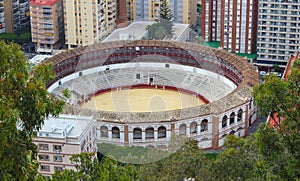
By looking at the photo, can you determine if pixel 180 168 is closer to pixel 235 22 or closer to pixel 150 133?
pixel 150 133

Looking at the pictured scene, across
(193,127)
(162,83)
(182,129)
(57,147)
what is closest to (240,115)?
(193,127)

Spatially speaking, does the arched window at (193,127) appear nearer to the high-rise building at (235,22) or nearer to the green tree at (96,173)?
the high-rise building at (235,22)

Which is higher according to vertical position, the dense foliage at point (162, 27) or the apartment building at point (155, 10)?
the apartment building at point (155, 10)

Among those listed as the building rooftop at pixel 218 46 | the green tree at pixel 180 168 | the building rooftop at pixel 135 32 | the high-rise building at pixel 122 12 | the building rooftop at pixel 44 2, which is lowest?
the building rooftop at pixel 218 46

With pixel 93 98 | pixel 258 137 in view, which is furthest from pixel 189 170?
pixel 93 98

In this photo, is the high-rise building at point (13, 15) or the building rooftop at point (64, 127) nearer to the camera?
the building rooftop at point (64, 127)

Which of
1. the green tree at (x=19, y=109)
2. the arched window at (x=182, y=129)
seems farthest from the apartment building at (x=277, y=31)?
the green tree at (x=19, y=109)

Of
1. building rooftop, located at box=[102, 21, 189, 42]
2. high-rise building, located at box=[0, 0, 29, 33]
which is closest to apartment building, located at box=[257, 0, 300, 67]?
building rooftop, located at box=[102, 21, 189, 42]
